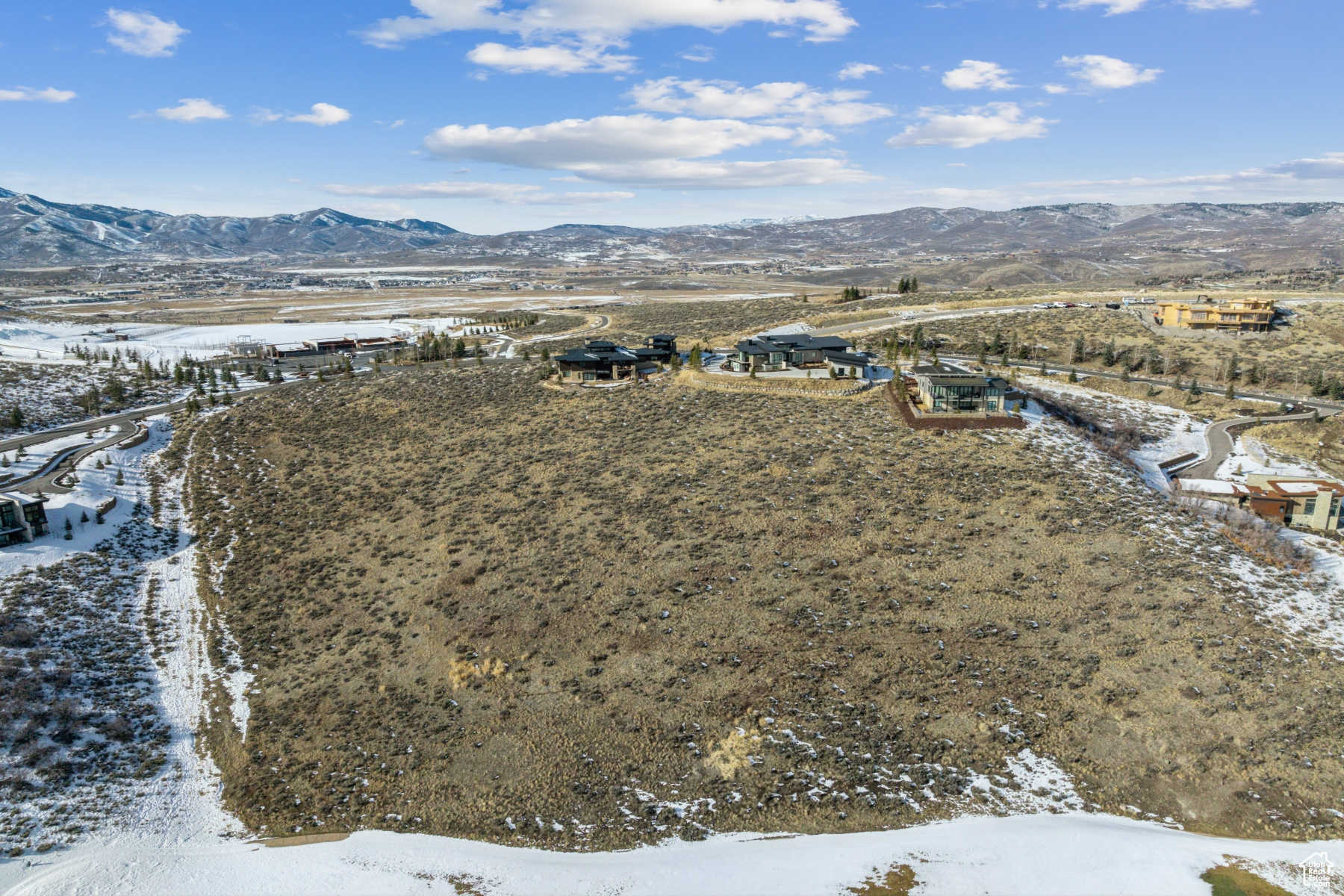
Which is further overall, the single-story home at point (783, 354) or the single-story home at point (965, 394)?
the single-story home at point (783, 354)

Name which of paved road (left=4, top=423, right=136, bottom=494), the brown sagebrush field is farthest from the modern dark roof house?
paved road (left=4, top=423, right=136, bottom=494)

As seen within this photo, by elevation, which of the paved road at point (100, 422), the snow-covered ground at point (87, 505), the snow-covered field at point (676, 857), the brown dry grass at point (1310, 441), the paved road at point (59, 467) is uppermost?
the brown dry grass at point (1310, 441)

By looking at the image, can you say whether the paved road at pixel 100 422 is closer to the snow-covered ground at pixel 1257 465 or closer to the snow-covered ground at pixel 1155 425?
the snow-covered ground at pixel 1155 425

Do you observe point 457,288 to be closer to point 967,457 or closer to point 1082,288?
point 1082,288

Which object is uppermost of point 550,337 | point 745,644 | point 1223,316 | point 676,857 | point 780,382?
point 1223,316

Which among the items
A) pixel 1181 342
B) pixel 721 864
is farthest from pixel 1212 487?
pixel 1181 342

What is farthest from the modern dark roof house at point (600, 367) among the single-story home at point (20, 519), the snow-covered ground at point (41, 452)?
the single-story home at point (20, 519)

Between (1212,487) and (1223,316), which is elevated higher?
(1223,316)

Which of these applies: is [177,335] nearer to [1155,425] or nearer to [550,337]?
[550,337]
